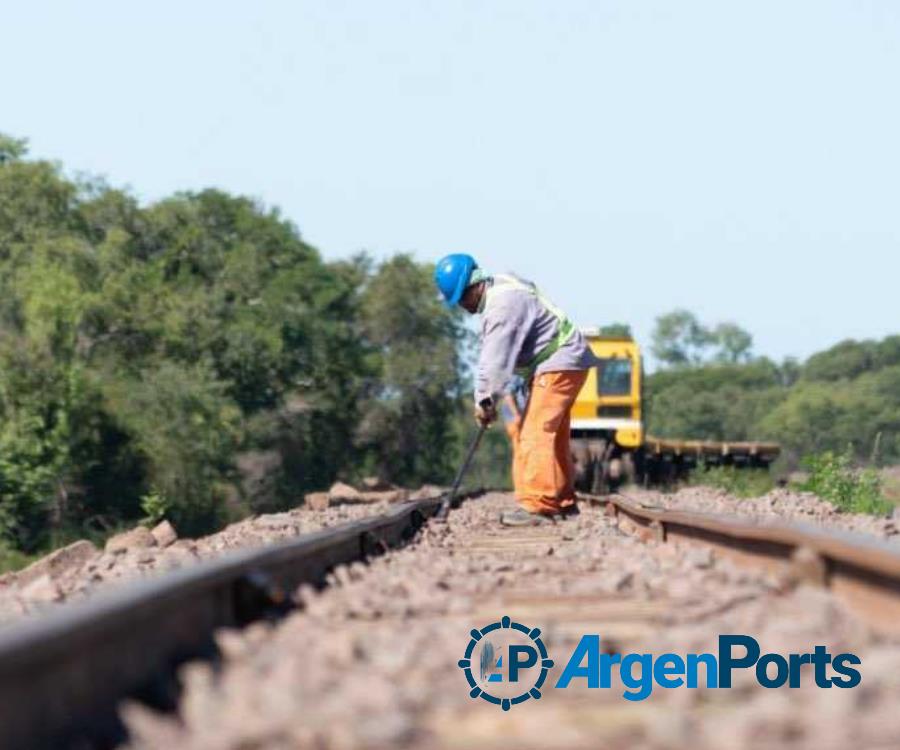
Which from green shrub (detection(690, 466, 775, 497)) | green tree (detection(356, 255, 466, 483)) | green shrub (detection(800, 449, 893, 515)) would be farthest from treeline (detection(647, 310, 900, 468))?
green shrub (detection(800, 449, 893, 515))

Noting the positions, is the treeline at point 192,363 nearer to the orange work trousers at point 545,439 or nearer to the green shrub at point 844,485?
the green shrub at point 844,485

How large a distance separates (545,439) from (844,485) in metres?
9.64

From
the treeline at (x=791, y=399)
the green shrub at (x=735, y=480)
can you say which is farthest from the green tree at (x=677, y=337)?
the green shrub at (x=735, y=480)

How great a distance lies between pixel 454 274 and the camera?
506 inches

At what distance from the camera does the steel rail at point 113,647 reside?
407 centimetres

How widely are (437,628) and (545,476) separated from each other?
7429 mm

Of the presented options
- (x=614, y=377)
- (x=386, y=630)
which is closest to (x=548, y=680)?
(x=386, y=630)

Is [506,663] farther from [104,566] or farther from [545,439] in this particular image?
[545,439]

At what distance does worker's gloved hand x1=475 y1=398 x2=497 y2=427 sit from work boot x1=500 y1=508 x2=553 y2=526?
65cm

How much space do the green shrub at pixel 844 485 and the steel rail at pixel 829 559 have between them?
39.3 feet

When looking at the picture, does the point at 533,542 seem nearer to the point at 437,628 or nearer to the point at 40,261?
the point at 437,628

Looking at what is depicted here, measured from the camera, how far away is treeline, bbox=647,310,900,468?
90.8 metres

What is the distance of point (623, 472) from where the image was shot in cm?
3650

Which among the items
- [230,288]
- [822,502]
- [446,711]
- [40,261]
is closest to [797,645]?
[446,711]
